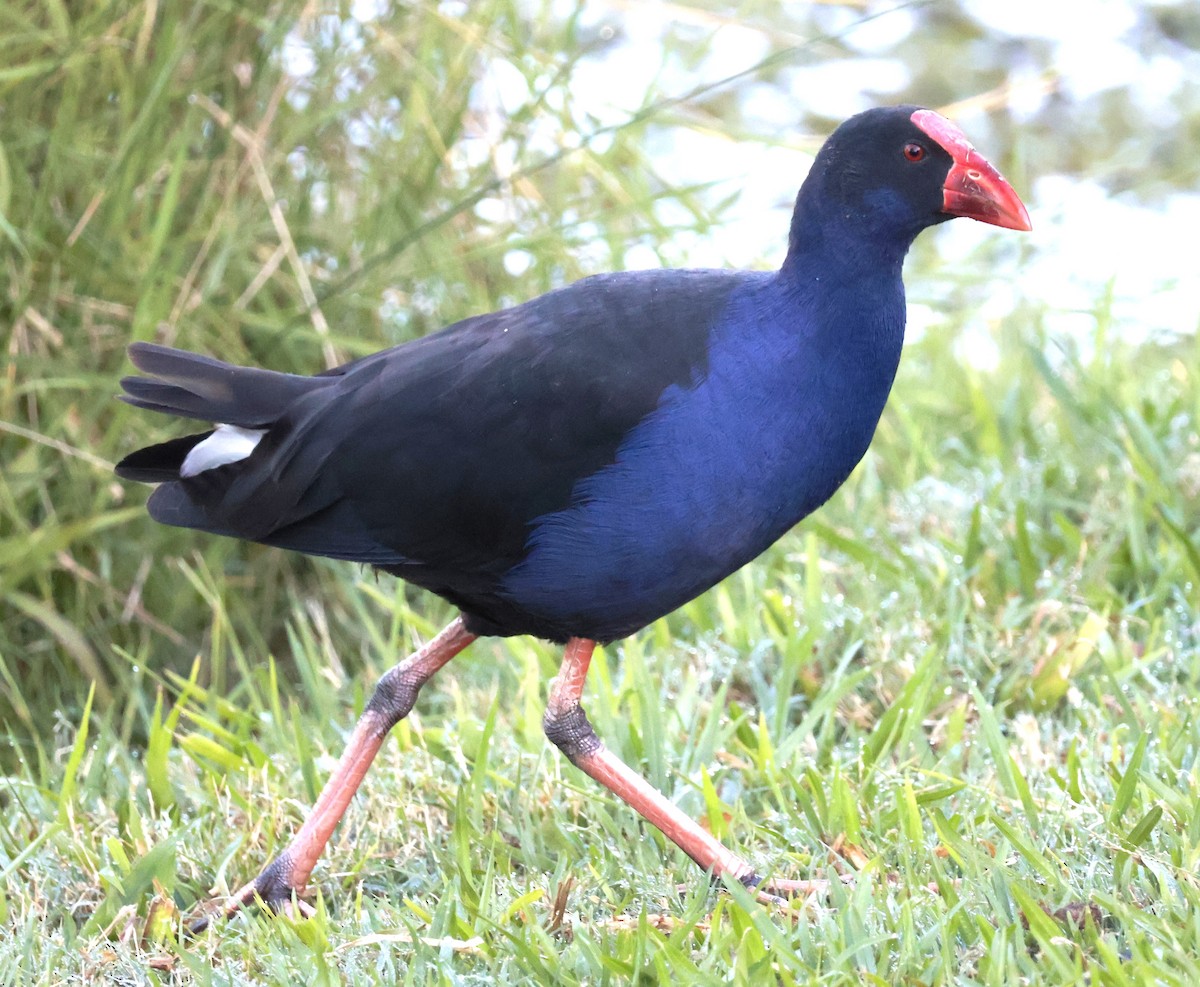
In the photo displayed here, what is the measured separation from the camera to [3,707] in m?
3.41

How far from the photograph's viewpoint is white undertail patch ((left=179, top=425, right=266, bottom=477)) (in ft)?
8.09

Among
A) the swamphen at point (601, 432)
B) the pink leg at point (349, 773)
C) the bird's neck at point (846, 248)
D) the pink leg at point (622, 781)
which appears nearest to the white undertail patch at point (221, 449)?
the swamphen at point (601, 432)

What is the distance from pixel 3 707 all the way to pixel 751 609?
1.67 m

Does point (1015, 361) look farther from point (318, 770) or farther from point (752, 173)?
point (318, 770)

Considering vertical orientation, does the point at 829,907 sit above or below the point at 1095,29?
below

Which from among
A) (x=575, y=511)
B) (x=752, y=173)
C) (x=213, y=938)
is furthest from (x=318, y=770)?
(x=752, y=173)

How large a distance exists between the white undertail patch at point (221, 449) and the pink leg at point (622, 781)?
1.97ft

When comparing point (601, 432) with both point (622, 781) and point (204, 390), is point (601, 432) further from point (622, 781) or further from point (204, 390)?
point (204, 390)

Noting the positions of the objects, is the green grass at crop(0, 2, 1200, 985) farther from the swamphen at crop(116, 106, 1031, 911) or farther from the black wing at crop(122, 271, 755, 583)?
the black wing at crop(122, 271, 755, 583)

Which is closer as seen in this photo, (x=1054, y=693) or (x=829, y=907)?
(x=829, y=907)

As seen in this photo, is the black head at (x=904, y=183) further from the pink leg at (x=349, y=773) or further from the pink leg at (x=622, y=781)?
the pink leg at (x=349, y=773)

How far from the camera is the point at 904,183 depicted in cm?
231

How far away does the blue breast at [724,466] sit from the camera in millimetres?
2178

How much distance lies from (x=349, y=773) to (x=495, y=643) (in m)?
1.04
